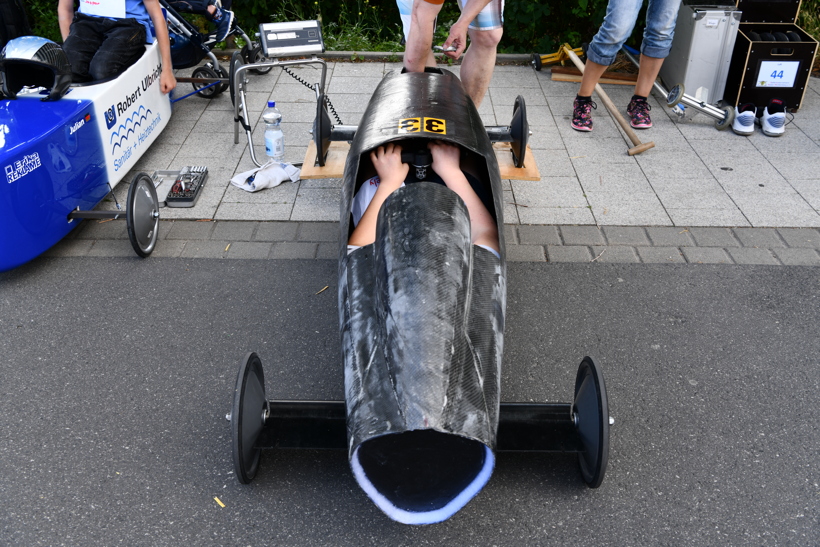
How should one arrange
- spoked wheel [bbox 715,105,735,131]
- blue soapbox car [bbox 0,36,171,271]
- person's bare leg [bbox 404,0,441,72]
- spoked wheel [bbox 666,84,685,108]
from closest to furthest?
blue soapbox car [bbox 0,36,171,271] → person's bare leg [bbox 404,0,441,72] → spoked wheel [bbox 666,84,685,108] → spoked wheel [bbox 715,105,735,131]

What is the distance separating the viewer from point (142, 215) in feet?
12.5

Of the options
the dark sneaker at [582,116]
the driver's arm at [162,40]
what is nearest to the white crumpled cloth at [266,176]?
the driver's arm at [162,40]

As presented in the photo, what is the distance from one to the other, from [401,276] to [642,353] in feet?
5.36

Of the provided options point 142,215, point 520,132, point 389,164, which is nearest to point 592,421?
point 389,164

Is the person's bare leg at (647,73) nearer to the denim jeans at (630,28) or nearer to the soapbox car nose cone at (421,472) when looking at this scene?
the denim jeans at (630,28)

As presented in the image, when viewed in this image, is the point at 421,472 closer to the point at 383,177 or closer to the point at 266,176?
the point at 383,177

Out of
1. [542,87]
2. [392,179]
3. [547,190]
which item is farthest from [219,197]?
[542,87]

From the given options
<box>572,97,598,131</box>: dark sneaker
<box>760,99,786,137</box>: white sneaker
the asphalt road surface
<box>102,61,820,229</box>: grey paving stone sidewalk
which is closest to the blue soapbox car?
the asphalt road surface

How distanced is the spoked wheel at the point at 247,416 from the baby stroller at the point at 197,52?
Answer: 3.78 m

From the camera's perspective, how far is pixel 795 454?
275cm

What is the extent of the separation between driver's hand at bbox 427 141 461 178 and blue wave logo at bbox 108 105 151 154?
7.20 ft

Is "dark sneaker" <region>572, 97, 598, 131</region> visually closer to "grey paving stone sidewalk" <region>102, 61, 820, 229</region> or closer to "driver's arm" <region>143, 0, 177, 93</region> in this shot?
"grey paving stone sidewalk" <region>102, 61, 820, 229</region>

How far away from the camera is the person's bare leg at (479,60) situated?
15.0ft

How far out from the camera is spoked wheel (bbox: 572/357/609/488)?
7.59 feet
